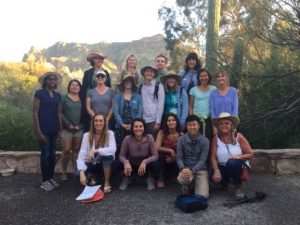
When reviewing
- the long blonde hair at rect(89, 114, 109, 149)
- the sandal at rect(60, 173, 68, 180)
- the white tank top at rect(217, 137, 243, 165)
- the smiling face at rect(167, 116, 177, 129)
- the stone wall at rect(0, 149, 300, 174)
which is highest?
the smiling face at rect(167, 116, 177, 129)

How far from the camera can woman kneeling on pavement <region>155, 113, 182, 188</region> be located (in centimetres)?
527

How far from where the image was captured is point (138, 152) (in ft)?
17.1

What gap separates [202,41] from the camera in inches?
1003

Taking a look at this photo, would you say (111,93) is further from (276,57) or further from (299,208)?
(276,57)

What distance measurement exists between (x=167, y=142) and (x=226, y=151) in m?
0.89

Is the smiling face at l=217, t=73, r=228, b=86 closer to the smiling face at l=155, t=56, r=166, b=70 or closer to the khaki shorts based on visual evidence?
the smiling face at l=155, t=56, r=166, b=70

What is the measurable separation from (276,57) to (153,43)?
167 feet

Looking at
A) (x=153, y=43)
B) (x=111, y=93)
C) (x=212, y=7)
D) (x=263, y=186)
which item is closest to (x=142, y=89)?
(x=111, y=93)

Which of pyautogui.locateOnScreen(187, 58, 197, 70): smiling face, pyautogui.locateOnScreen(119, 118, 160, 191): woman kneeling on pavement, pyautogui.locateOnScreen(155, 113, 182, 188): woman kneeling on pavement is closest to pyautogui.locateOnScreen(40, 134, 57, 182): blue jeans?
pyautogui.locateOnScreen(119, 118, 160, 191): woman kneeling on pavement

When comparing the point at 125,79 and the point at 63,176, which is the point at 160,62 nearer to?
the point at 125,79

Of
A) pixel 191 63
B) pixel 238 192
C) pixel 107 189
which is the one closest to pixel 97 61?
pixel 191 63

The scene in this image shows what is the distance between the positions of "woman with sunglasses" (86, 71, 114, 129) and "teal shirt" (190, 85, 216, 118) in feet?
4.16

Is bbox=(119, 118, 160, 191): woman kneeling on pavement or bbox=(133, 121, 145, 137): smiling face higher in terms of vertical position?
bbox=(133, 121, 145, 137): smiling face

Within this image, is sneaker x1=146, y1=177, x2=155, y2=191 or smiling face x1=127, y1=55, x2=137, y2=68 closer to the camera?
sneaker x1=146, y1=177, x2=155, y2=191
